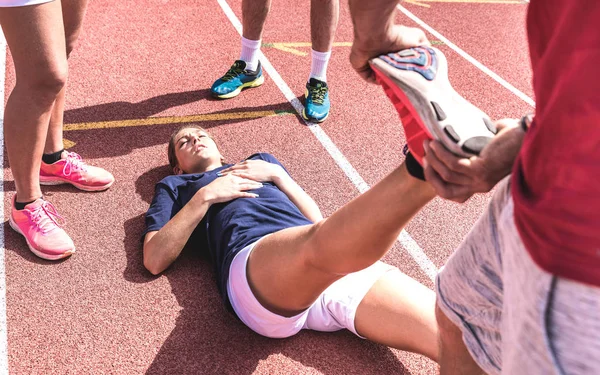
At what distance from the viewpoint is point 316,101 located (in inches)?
176

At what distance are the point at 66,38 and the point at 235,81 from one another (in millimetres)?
1676

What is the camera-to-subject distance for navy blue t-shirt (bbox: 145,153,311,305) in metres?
2.75

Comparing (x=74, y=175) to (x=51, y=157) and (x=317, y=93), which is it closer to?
(x=51, y=157)

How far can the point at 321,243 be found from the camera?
199cm

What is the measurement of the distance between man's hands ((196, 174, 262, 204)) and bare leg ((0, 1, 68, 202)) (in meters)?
0.82

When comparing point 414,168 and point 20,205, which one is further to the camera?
point 20,205

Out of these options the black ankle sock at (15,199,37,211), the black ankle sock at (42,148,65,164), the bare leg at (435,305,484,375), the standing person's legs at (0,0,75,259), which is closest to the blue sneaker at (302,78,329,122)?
the black ankle sock at (42,148,65,164)

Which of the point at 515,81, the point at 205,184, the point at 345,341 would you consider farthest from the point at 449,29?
the point at 345,341

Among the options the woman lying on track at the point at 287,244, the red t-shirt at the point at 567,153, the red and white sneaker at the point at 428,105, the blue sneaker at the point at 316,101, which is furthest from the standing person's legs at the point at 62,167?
the red t-shirt at the point at 567,153

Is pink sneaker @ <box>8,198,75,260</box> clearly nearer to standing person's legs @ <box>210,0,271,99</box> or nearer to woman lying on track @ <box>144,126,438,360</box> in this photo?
woman lying on track @ <box>144,126,438,360</box>

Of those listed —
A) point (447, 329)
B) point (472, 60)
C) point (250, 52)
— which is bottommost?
point (472, 60)

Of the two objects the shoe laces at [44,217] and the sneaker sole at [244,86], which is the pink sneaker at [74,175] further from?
the sneaker sole at [244,86]

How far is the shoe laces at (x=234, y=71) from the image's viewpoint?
4.69 m

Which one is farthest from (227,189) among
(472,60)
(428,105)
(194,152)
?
(472,60)
